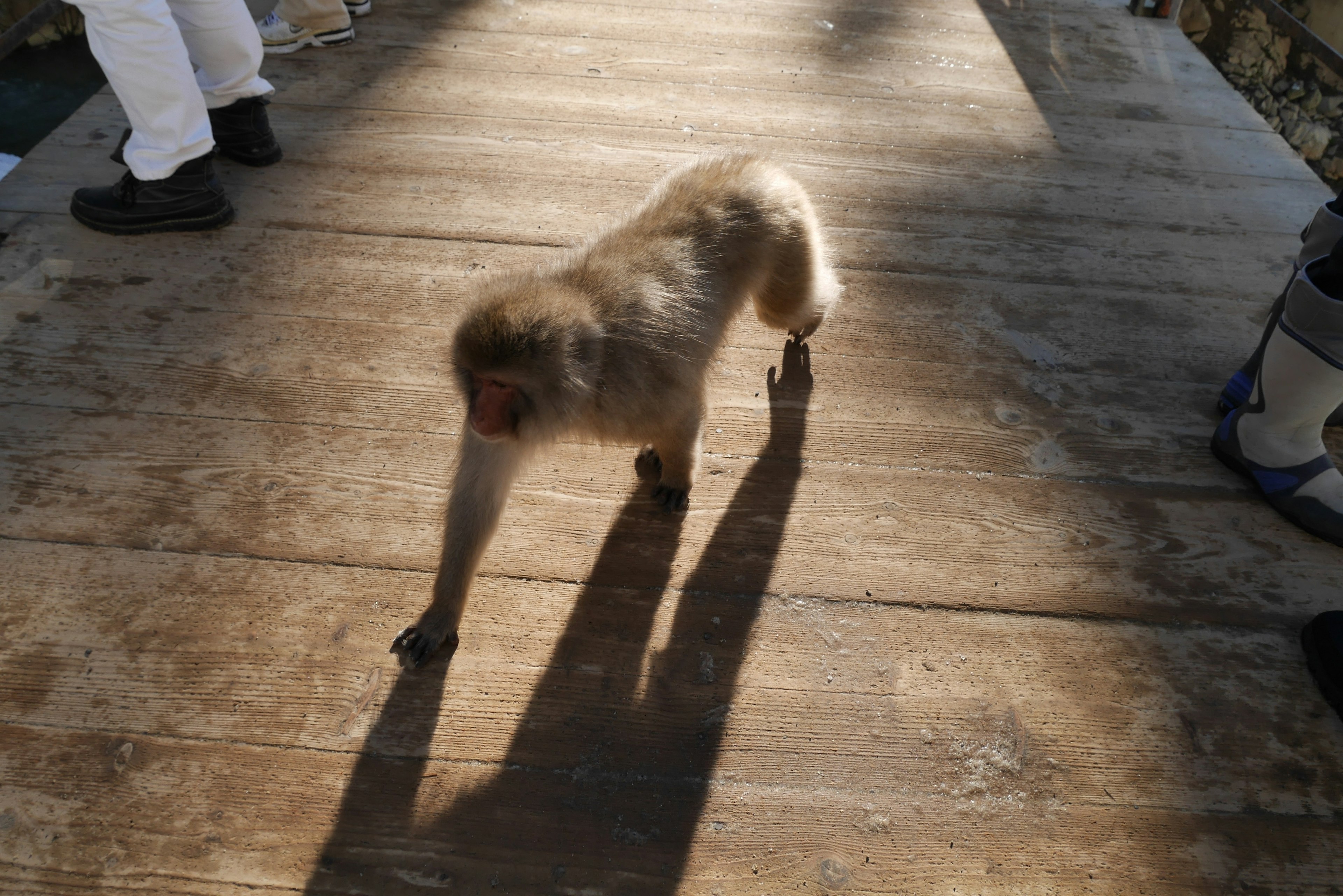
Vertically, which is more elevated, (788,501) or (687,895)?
(788,501)

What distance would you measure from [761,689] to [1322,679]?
121 cm

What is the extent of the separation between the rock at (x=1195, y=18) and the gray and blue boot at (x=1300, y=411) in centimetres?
503

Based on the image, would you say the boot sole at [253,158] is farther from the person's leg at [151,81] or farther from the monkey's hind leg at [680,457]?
the monkey's hind leg at [680,457]

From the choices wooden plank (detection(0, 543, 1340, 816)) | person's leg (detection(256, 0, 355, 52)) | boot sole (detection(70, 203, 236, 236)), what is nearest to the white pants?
boot sole (detection(70, 203, 236, 236))

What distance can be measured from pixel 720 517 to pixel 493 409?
28.2 inches

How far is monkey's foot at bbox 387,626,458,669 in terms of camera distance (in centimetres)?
180

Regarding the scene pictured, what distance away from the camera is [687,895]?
151 cm

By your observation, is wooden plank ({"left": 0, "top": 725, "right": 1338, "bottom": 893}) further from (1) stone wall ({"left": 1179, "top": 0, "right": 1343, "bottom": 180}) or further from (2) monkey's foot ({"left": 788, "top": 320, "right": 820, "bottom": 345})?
(1) stone wall ({"left": 1179, "top": 0, "right": 1343, "bottom": 180})

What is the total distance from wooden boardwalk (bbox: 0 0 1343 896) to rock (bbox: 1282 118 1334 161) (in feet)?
8.18

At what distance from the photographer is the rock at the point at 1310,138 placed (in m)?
5.20

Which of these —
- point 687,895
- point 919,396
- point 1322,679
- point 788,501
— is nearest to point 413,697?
point 687,895

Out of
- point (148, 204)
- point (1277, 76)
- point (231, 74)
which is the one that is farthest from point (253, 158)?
point (1277, 76)

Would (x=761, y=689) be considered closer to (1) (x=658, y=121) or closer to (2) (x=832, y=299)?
(2) (x=832, y=299)

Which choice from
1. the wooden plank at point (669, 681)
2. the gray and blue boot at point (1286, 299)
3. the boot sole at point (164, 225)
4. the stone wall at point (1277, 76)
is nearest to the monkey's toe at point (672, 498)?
the wooden plank at point (669, 681)
